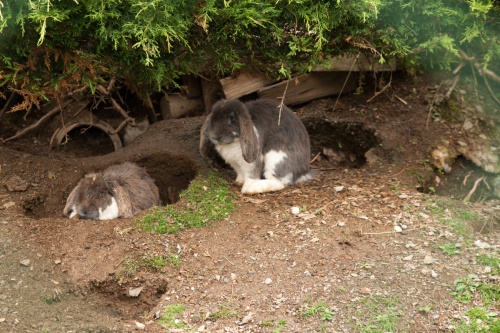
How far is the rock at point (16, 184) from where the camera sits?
6.48 metres

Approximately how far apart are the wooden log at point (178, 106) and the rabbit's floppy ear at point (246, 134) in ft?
6.92

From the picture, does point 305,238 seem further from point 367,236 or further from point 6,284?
point 6,284

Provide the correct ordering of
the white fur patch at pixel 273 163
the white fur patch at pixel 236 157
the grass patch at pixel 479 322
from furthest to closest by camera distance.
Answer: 1. the white fur patch at pixel 273 163
2. the white fur patch at pixel 236 157
3. the grass patch at pixel 479 322

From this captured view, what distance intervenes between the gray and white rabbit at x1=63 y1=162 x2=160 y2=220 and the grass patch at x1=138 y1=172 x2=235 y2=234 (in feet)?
1.45

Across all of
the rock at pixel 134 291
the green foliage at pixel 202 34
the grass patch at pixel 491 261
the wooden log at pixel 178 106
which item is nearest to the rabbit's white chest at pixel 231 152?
the green foliage at pixel 202 34

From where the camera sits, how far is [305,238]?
18.4 feet

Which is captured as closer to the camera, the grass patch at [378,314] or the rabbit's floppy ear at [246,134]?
the grass patch at [378,314]

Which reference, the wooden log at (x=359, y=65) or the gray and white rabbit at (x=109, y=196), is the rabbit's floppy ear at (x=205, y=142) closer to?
the gray and white rabbit at (x=109, y=196)

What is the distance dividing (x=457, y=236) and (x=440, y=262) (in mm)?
453

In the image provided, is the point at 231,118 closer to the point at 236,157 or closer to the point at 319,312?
the point at 236,157

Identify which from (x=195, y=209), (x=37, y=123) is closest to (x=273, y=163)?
(x=195, y=209)

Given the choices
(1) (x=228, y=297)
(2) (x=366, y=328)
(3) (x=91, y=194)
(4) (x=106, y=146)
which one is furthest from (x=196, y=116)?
(2) (x=366, y=328)

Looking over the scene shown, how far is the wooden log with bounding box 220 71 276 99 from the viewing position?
7645 mm

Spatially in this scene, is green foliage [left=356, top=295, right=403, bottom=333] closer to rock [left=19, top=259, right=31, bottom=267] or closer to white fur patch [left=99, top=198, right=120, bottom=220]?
white fur patch [left=99, top=198, right=120, bottom=220]
